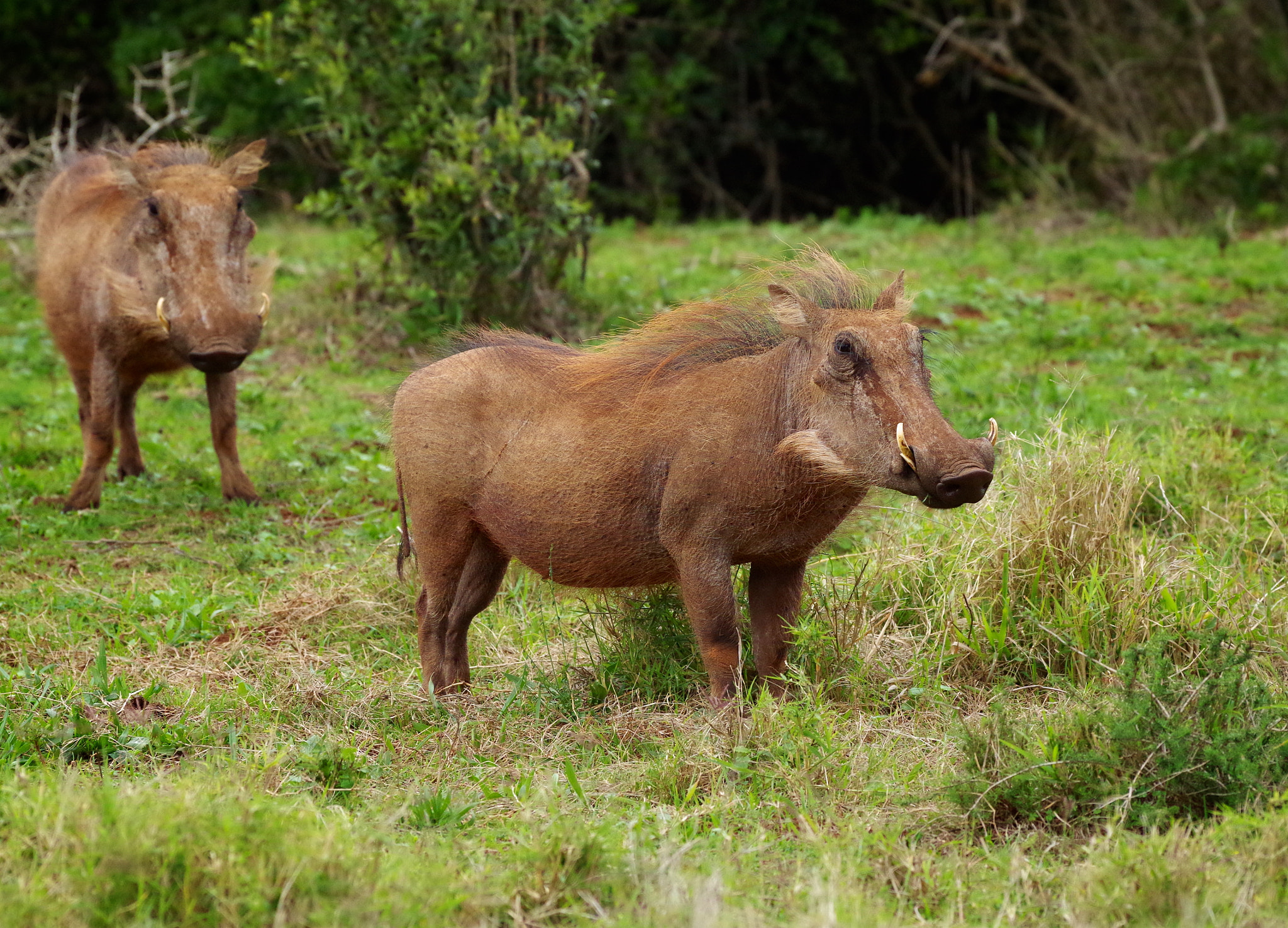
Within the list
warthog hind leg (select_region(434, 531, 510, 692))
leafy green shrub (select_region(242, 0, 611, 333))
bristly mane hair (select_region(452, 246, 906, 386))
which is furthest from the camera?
leafy green shrub (select_region(242, 0, 611, 333))

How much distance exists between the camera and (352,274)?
32.0ft

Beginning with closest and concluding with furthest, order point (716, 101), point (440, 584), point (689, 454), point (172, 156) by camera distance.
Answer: point (689, 454) < point (440, 584) < point (172, 156) < point (716, 101)

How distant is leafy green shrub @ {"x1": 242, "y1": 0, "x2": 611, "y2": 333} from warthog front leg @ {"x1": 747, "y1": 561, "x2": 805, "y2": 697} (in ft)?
15.7

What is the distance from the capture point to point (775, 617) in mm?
4016

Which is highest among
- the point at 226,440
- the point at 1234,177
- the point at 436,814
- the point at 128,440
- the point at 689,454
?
the point at 689,454

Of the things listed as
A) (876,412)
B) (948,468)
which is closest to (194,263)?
(876,412)

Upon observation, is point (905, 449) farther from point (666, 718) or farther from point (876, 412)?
point (666, 718)

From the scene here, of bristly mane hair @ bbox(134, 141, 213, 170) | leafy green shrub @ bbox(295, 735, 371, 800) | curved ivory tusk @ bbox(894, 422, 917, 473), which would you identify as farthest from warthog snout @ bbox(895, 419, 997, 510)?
bristly mane hair @ bbox(134, 141, 213, 170)

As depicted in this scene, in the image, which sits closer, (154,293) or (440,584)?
(440,584)

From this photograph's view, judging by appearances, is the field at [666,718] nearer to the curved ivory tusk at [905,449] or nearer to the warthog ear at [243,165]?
the curved ivory tusk at [905,449]

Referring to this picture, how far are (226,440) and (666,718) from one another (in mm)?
3268

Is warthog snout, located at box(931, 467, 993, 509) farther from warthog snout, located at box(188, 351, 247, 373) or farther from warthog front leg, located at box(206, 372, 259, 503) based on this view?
warthog front leg, located at box(206, 372, 259, 503)

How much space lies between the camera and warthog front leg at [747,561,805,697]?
4012 mm

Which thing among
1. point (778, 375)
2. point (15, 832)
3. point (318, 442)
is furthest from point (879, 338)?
point (318, 442)
